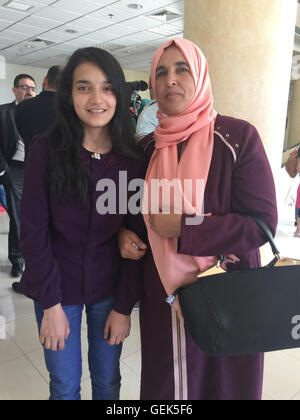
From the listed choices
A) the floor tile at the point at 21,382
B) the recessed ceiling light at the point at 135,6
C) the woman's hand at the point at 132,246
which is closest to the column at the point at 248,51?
the woman's hand at the point at 132,246

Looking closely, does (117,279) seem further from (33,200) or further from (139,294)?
(33,200)

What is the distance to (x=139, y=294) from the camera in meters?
1.17

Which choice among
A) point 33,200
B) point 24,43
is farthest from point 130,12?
point 33,200

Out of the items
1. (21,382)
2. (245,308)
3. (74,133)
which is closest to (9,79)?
A: (21,382)

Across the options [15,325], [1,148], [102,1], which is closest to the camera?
[15,325]

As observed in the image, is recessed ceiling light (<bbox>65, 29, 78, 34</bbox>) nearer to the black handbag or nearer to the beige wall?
the beige wall

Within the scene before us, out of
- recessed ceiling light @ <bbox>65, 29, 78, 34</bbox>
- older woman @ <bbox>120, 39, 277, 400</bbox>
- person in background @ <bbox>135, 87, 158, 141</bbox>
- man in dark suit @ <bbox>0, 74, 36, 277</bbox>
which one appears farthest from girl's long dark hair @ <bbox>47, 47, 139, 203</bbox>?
recessed ceiling light @ <bbox>65, 29, 78, 34</bbox>

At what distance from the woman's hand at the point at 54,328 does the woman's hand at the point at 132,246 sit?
0.28 meters

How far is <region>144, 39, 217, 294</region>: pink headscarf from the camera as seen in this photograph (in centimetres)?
100

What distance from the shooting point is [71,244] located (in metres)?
1.12

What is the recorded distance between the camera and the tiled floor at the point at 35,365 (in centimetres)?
175

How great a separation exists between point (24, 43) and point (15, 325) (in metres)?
8.18

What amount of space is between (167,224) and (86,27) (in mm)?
7327

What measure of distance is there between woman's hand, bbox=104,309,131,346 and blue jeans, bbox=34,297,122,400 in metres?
0.04
